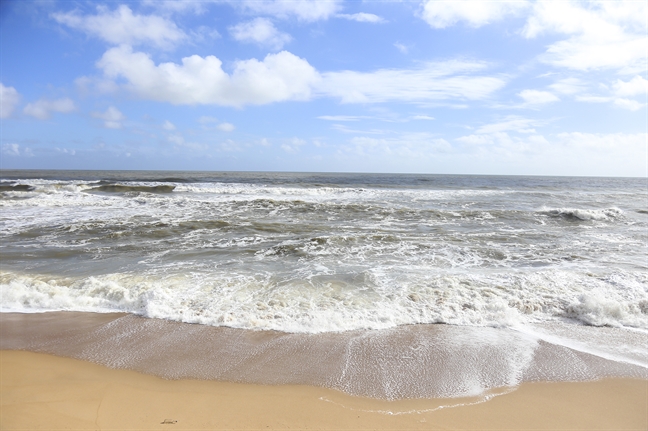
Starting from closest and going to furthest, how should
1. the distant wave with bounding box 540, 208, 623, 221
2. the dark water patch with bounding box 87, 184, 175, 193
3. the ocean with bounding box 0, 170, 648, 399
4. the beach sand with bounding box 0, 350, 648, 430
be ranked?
the beach sand with bounding box 0, 350, 648, 430
the ocean with bounding box 0, 170, 648, 399
the distant wave with bounding box 540, 208, 623, 221
the dark water patch with bounding box 87, 184, 175, 193

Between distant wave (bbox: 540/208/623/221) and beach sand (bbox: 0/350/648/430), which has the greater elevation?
distant wave (bbox: 540/208/623/221)

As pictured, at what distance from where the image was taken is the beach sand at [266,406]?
2.79 metres

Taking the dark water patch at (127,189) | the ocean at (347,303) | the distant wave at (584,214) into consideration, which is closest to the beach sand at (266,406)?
the ocean at (347,303)

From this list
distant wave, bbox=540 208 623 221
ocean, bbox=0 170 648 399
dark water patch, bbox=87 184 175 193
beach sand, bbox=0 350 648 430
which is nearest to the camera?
beach sand, bbox=0 350 648 430

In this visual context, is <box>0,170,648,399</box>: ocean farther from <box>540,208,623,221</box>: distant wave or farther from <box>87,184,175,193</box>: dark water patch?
<box>87,184,175,193</box>: dark water patch

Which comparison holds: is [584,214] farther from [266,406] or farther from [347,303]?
[266,406]

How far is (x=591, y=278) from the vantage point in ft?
20.1

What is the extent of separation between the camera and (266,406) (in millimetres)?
2994

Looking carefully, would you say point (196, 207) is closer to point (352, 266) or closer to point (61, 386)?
point (352, 266)

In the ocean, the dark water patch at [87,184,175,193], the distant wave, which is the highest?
the dark water patch at [87,184,175,193]

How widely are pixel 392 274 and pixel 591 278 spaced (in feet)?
11.3

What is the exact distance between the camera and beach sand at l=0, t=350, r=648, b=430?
9.15ft

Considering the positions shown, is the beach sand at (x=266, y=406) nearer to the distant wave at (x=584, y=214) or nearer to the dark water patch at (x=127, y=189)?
the distant wave at (x=584, y=214)

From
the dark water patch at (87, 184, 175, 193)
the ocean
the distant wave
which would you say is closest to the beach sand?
the ocean
